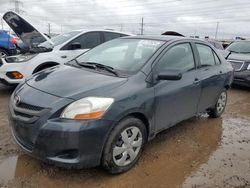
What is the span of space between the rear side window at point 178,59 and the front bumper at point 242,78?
467 cm

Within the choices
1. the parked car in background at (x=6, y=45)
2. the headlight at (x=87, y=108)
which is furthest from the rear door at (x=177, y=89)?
the parked car in background at (x=6, y=45)

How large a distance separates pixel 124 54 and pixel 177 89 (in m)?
0.90

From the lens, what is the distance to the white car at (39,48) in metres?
6.14

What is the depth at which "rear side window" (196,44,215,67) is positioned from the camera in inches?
188

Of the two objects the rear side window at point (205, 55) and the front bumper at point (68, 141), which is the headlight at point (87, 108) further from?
the rear side window at point (205, 55)

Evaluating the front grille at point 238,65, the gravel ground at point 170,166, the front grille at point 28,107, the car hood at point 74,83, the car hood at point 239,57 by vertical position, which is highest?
the car hood at point 74,83

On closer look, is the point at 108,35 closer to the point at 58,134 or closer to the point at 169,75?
the point at 169,75

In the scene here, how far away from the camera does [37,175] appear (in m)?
3.22

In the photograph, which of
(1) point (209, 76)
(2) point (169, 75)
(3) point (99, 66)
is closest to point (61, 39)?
(3) point (99, 66)

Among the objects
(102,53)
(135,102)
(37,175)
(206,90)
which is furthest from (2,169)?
(206,90)

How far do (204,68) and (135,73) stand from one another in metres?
1.68

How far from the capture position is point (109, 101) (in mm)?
3066

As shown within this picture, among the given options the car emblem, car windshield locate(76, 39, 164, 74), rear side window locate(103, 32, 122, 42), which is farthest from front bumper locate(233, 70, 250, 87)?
the car emblem

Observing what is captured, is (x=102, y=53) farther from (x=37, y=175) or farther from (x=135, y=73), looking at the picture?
(x=37, y=175)
